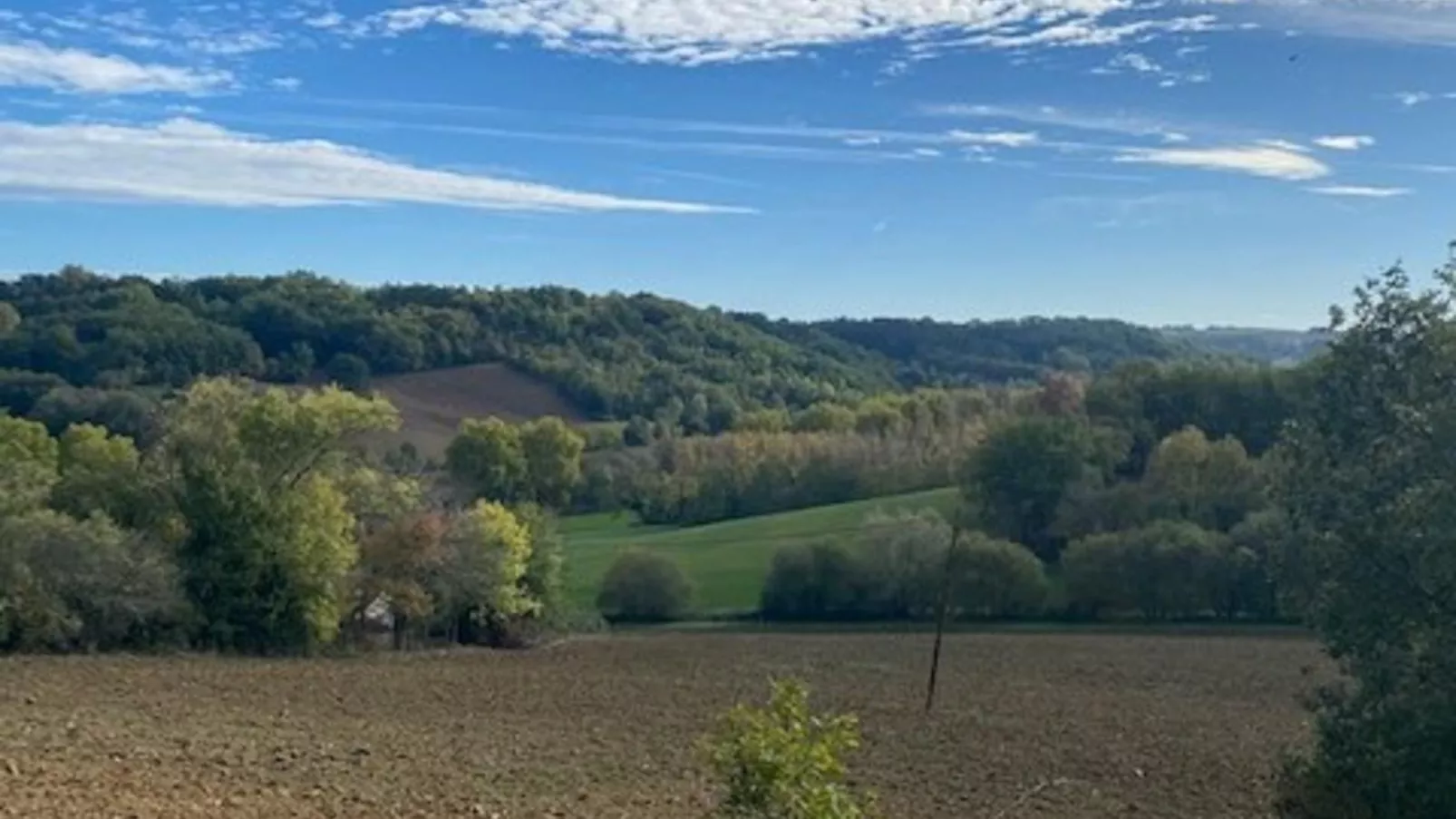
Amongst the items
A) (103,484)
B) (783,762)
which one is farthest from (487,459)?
(783,762)

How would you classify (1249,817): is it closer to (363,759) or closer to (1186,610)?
(363,759)

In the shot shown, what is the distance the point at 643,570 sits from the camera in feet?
242

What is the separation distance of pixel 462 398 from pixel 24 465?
238ft

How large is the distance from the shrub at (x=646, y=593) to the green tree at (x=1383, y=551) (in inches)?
2208

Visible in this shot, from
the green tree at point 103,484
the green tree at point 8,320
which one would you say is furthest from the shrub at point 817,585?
the green tree at point 8,320

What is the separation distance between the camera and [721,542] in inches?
3583

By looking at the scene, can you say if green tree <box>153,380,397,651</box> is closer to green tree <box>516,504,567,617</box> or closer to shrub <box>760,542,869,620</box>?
green tree <box>516,504,567,617</box>

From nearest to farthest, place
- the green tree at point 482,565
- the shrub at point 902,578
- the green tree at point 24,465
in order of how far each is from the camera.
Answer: the green tree at point 24,465, the green tree at point 482,565, the shrub at point 902,578

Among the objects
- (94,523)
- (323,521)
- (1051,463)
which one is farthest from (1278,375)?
(94,523)

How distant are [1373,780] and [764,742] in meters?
12.3

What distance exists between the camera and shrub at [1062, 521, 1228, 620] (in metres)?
65.9

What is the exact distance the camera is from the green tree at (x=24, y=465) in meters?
42.5

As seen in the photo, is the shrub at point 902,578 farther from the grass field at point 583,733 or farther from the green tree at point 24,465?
the green tree at point 24,465

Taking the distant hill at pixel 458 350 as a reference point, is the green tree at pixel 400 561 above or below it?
below
